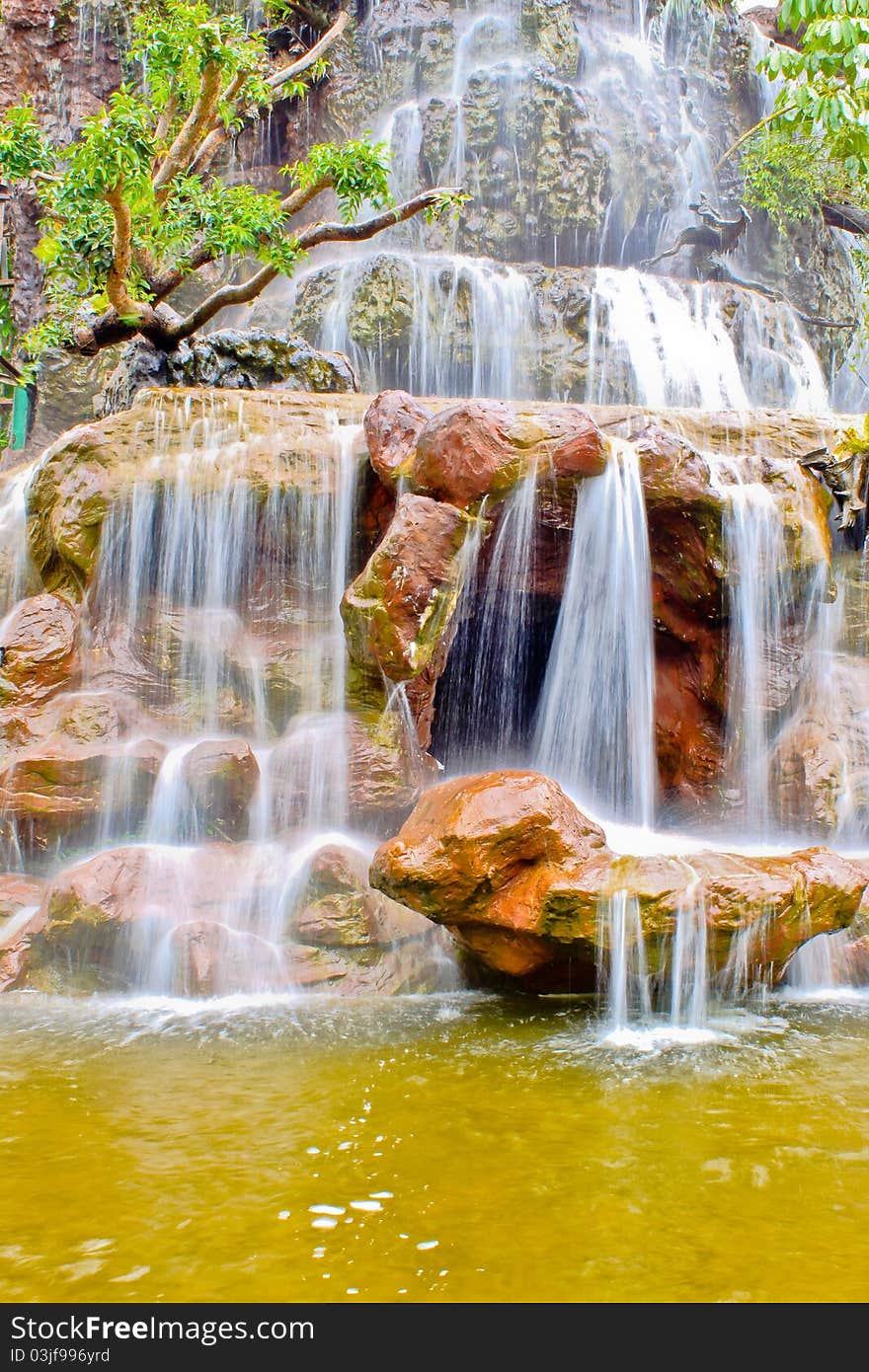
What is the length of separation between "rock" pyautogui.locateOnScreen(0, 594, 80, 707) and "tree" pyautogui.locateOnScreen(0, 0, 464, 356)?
14.2 ft

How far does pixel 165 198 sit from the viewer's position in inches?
452

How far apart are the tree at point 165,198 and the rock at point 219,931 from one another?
6.79m

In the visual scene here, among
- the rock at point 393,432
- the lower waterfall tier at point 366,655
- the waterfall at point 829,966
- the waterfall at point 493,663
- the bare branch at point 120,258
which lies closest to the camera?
the waterfall at point 829,966

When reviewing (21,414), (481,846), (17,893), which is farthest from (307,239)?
(481,846)

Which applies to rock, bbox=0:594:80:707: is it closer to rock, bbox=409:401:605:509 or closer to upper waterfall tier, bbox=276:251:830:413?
rock, bbox=409:401:605:509

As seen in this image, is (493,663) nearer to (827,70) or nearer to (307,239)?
(827,70)

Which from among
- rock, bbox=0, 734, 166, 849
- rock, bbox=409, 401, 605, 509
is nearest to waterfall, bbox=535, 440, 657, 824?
rock, bbox=409, 401, 605, 509

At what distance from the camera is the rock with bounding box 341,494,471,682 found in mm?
7035

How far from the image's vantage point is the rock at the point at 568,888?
5613 millimetres

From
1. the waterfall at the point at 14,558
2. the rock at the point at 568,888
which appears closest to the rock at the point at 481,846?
the rock at the point at 568,888

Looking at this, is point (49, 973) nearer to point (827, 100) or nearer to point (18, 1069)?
point (18, 1069)

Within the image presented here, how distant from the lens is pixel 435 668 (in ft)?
25.1

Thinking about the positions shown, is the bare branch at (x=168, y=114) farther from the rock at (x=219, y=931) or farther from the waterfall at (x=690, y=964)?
the waterfall at (x=690, y=964)

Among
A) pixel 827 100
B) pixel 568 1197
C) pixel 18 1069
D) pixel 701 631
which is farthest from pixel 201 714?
pixel 827 100
